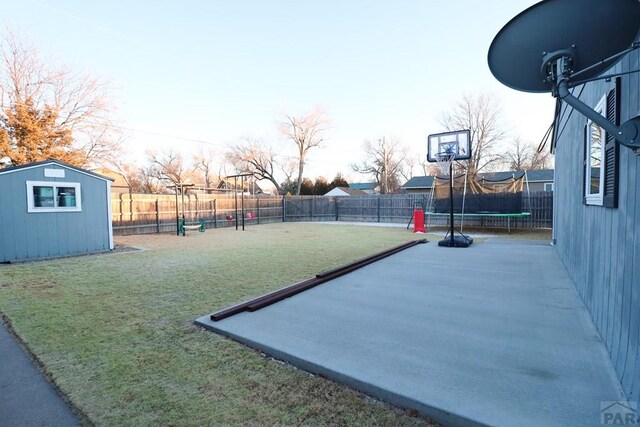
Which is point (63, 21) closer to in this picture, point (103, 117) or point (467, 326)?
point (103, 117)

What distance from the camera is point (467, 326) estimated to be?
2611 mm

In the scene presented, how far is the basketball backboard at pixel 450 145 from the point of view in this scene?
25.8 ft

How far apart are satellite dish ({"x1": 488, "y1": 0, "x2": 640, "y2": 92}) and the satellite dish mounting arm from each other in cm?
1

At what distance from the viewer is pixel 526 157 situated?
26938 mm

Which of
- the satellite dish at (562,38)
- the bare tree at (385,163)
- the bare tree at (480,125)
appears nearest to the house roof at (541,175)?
the bare tree at (480,125)

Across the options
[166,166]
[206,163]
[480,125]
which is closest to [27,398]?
[480,125]

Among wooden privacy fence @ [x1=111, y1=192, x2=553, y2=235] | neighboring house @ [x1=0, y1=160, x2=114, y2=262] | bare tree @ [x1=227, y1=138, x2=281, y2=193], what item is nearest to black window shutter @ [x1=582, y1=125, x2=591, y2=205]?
neighboring house @ [x1=0, y1=160, x2=114, y2=262]

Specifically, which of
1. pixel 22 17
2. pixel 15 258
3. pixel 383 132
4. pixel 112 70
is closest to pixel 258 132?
pixel 383 132

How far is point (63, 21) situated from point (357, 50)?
1105 cm

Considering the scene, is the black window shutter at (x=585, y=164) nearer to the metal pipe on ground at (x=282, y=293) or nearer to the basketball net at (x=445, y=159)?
the metal pipe on ground at (x=282, y=293)

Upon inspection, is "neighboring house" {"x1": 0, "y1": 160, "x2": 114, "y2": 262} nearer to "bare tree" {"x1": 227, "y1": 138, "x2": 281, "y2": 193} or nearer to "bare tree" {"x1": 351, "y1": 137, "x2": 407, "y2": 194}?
"bare tree" {"x1": 227, "y1": 138, "x2": 281, "y2": 193}
